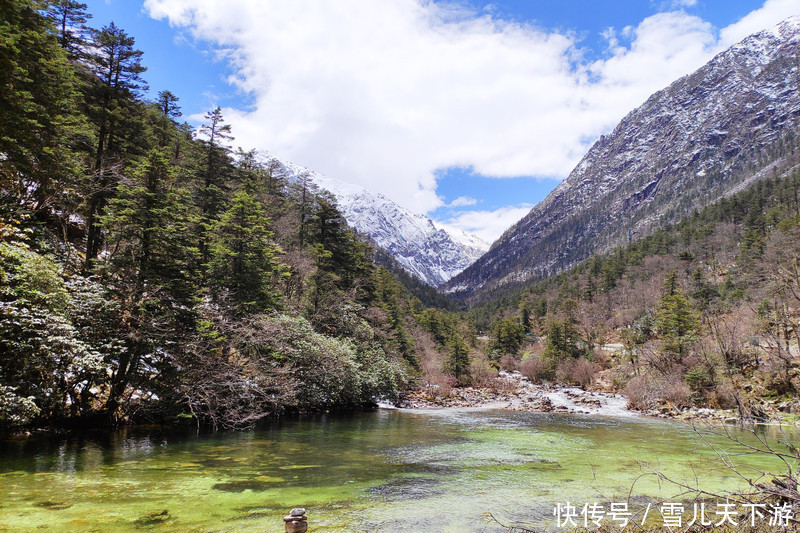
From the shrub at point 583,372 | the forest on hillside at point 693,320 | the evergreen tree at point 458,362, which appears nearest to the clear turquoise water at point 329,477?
the forest on hillside at point 693,320

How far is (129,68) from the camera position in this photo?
22.2m

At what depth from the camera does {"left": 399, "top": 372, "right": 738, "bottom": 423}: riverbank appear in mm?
24375

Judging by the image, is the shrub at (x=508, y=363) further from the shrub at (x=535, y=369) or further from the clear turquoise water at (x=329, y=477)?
the clear turquoise water at (x=329, y=477)

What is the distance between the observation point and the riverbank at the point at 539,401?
80.0 feet

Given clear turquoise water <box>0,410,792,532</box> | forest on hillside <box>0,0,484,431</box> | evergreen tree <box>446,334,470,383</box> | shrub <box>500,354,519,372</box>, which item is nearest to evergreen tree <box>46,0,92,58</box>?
forest on hillside <box>0,0,484,431</box>

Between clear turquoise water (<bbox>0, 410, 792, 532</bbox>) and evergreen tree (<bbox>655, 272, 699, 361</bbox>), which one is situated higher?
evergreen tree (<bbox>655, 272, 699, 361</bbox>)

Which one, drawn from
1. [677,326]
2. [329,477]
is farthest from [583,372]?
[329,477]

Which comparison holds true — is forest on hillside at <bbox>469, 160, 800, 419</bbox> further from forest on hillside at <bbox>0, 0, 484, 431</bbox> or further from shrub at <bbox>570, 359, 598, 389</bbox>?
→ forest on hillside at <bbox>0, 0, 484, 431</bbox>

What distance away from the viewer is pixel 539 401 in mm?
30875

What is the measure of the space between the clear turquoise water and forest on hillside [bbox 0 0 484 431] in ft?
5.97

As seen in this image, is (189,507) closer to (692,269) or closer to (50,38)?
(50,38)

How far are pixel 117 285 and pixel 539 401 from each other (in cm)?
2785

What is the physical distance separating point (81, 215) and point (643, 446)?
2757 cm

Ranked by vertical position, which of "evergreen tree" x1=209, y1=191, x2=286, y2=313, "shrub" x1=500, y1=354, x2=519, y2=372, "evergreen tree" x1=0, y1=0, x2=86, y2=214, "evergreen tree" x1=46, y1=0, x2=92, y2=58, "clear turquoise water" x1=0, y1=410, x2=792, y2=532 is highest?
"evergreen tree" x1=46, y1=0, x2=92, y2=58
